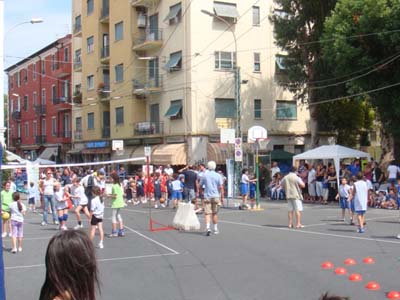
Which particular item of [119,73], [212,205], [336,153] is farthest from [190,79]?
[212,205]

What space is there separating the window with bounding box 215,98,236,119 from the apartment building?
887 inches

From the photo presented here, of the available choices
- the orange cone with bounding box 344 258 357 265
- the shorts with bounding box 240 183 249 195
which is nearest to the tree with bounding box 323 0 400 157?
the shorts with bounding box 240 183 249 195

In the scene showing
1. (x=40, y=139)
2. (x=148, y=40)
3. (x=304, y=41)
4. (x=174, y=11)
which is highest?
(x=174, y=11)

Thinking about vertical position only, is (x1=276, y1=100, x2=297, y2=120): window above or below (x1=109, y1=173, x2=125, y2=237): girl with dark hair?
above

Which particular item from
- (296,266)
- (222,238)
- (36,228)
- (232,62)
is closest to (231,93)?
(232,62)

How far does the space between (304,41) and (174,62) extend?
9.82 meters

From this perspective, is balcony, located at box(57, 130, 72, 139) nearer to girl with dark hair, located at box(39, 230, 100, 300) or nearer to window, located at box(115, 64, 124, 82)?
window, located at box(115, 64, 124, 82)

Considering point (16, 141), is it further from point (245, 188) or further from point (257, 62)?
point (245, 188)

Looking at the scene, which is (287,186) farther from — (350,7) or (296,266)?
(350,7)

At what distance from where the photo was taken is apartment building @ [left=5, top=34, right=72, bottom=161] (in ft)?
195

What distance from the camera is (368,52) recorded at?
2633 cm

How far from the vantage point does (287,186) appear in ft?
53.8

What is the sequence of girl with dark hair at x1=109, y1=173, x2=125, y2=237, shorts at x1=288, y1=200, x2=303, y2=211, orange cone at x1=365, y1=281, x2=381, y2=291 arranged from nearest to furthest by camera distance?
orange cone at x1=365, y1=281, x2=381, y2=291 < girl with dark hair at x1=109, y1=173, x2=125, y2=237 < shorts at x1=288, y1=200, x2=303, y2=211

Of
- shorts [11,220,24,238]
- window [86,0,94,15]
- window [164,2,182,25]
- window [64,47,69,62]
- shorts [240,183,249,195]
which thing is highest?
window [86,0,94,15]
